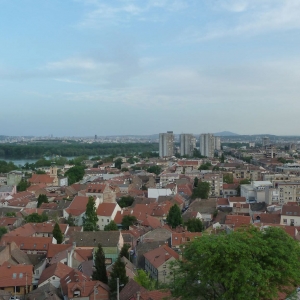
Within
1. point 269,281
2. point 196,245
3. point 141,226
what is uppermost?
point 196,245

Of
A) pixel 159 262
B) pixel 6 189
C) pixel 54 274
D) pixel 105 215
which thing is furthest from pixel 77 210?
pixel 6 189

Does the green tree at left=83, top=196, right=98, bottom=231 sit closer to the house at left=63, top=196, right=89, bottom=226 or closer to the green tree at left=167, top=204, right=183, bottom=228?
the house at left=63, top=196, right=89, bottom=226

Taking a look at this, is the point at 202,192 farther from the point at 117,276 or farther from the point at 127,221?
the point at 117,276

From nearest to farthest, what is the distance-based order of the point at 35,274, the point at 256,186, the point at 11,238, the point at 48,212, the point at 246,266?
1. the point at 246,266
2. the point at 35,274
3. the point at 11,238
4. the point at 48,212
5. the point at 256,186

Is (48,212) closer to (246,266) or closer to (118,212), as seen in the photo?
(118,212)

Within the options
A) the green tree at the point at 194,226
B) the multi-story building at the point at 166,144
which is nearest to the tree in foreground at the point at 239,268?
the green tree at the point at 194,226

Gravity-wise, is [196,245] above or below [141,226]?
above

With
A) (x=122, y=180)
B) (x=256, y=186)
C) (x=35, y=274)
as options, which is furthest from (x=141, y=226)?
(x=122, y=180)
